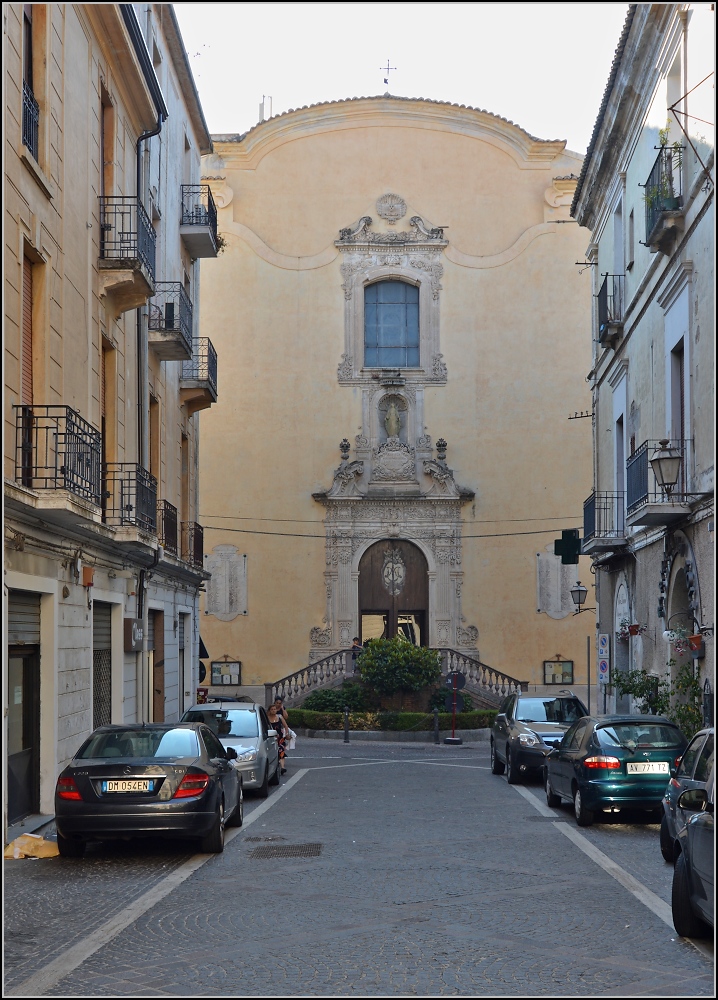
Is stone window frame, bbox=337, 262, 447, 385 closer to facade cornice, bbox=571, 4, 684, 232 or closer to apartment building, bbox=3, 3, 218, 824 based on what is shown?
facade cornice, bbox=571, 4, 684, 232

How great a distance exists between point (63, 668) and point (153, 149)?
11.8 m

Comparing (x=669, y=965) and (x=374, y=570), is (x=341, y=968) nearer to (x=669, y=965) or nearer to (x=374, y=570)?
(x=669, y=965)

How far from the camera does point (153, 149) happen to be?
24047 mm

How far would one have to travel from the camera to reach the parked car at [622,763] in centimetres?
1435

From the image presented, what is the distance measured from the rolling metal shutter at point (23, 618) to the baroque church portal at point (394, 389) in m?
23.5

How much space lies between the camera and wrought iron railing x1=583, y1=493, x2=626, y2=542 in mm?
26281

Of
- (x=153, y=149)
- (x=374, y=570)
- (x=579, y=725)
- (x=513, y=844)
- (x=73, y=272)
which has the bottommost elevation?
(x=513, y=844)

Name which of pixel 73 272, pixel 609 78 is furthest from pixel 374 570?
pixel 73 272

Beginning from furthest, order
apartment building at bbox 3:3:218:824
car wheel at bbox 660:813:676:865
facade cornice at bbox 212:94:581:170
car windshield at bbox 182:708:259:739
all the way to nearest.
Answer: facade cornice at bbox 212:94:581:170
car windshield at bbox 182:708:259:739
apartment building at bbox 3:3:218:824
car wheel at bbox 660:813:676:865

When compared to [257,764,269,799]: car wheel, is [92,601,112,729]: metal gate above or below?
above

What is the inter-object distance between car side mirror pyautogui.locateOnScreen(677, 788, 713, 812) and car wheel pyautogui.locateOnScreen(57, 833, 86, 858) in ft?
20.2

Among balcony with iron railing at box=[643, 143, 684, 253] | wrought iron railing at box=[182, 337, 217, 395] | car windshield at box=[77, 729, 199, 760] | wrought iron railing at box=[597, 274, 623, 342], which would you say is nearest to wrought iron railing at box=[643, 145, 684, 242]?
balcony with iron railing at box=[643, 143, 684, 253]

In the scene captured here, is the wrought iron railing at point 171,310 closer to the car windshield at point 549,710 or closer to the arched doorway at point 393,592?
the car windshield at point 549,710

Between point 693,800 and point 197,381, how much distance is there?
2031 centimetres
